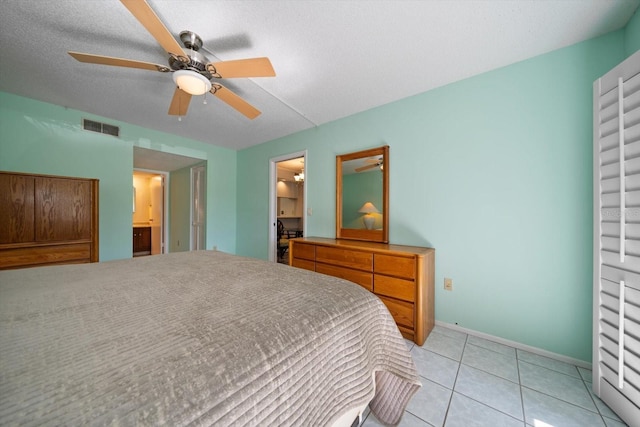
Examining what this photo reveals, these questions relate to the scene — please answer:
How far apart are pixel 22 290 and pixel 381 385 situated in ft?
5.92

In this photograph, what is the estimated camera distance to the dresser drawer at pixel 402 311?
1.92m

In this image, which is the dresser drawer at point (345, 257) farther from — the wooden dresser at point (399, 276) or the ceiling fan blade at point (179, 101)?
the ceiling fan blade at point (179, 101)

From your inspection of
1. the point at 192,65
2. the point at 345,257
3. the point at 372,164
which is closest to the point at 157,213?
the point at 192,65

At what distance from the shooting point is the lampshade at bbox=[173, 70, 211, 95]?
1.51m

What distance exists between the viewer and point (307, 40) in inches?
64.3

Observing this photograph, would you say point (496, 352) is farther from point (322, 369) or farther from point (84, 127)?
point (84, 127)

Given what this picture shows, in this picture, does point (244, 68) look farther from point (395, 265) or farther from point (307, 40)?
point (395, 265)

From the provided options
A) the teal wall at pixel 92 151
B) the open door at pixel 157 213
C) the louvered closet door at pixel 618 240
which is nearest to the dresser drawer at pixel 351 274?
the louvered closet door at pixel 618 240

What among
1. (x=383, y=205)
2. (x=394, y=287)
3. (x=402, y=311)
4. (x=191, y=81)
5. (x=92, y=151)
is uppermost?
(x=191, y=81)

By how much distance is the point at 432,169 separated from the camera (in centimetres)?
225

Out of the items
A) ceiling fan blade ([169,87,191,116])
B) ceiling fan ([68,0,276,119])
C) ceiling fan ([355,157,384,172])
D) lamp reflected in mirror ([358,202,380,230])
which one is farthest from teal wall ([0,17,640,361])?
ceiling fan blade ([169,87,191,116])

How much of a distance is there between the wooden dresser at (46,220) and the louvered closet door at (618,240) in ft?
15.3

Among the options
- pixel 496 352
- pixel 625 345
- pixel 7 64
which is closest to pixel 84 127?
pixel 7 64

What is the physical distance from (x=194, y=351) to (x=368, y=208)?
2.31 m
